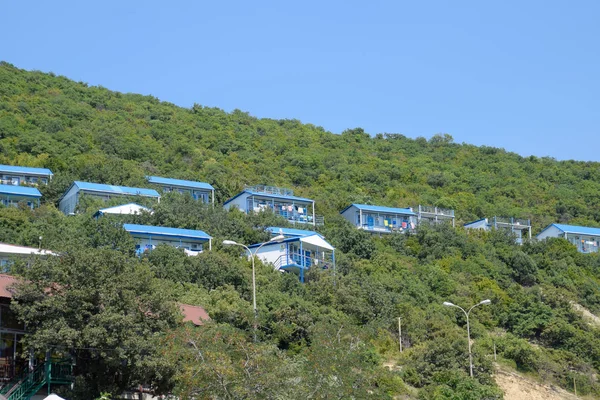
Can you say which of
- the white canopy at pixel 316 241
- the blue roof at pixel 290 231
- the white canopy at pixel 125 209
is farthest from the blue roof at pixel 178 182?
the white canopy at pixel 316 241

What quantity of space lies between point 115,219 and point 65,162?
59.9 feet

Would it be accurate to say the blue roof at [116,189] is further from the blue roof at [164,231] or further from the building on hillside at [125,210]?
the blue roof at [164,231]

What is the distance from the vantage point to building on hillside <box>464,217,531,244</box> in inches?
2990

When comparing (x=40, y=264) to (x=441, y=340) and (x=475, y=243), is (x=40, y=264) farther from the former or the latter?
(x=475, y=243)

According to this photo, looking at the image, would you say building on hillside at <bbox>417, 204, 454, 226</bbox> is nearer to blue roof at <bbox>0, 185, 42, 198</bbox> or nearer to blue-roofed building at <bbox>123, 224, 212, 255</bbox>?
blue-roofed building at <bbox>123, 224, 212, 255</bbox>

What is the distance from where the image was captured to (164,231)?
52.0 meters

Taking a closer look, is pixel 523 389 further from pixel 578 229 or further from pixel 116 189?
pixel 578 229

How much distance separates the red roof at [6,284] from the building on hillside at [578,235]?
55.0 m

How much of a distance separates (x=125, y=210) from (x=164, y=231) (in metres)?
5.08

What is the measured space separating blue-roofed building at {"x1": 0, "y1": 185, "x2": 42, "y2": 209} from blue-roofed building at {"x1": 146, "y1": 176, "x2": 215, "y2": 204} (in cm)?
1007

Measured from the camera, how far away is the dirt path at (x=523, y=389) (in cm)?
4147

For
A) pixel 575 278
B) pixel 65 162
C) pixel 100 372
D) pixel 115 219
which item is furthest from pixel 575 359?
pixel 65 162

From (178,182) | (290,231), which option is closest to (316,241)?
(290,231)

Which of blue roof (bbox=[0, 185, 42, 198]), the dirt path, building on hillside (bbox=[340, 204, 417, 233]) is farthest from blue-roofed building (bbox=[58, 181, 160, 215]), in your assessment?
the dirt path
